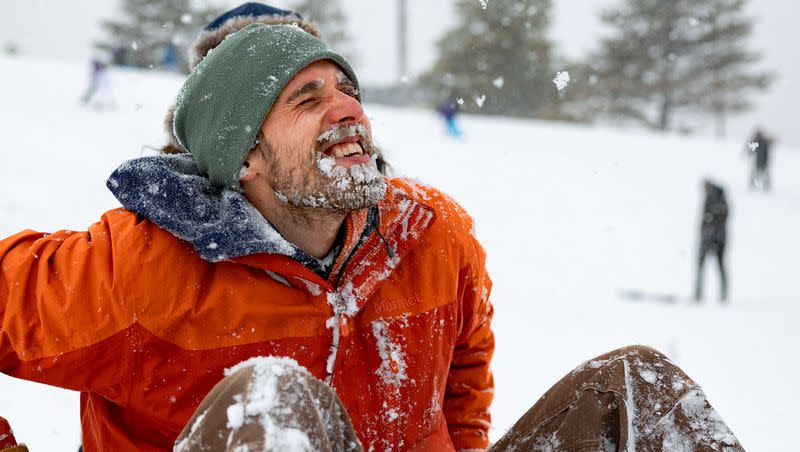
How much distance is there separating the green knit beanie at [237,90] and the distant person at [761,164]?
53.1ft

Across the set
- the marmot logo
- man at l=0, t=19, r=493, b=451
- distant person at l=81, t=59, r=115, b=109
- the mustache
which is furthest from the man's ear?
Answer: distant person at l=81, t=59, r=115, b=109

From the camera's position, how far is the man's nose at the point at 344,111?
7.63ft

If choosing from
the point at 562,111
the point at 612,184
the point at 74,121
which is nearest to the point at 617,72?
the point at 562,111

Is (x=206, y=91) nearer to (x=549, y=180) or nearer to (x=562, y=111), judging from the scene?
(x=549, y=180)

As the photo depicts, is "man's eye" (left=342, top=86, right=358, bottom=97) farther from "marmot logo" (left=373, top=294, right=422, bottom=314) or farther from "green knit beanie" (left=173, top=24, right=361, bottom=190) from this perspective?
"marmot logo" (left=373, top=294, right=422, bottom=314)

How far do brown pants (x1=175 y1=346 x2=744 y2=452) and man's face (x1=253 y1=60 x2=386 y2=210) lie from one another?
0.79 metres

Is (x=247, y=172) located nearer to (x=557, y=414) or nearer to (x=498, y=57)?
(x=557, y=414)

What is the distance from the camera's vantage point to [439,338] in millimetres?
2318

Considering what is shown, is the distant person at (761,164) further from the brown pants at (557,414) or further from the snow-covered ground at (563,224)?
the brown pants at (557,414)

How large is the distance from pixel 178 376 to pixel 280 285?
1.23 feet

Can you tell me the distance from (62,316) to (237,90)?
864mm

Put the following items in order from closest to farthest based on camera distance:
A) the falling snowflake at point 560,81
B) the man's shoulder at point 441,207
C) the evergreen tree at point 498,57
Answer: the man's shoulder at point 441,207
the falling snowflake at point 560,81
the evergreen tree at point 498,57

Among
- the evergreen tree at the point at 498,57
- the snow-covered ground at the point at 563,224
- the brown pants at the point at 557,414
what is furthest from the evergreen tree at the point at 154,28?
the brown pants at the point at 557,414

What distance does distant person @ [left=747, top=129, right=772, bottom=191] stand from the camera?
16250 millimetres
